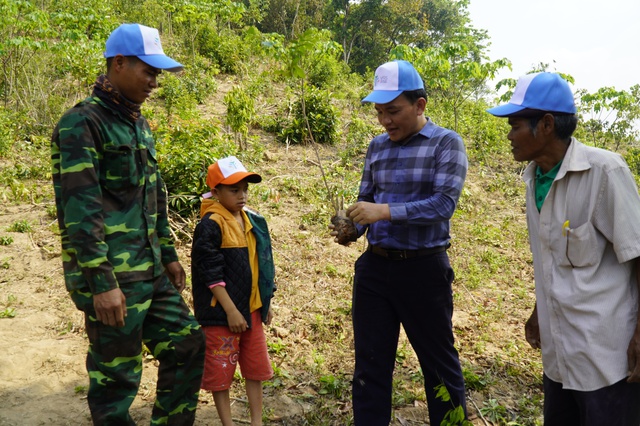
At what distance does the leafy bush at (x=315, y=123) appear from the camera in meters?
8.22

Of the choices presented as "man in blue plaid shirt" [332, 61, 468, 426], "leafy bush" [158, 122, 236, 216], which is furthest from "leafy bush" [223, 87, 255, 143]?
"man in blue plaid shirt" [332, 61, 468, 426]

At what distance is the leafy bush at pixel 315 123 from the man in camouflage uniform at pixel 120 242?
5.71 metres

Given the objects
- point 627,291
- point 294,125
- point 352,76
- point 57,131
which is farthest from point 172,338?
point 352,76

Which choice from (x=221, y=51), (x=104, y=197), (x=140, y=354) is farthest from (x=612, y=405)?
(x=221, y=51)

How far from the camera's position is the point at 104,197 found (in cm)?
227

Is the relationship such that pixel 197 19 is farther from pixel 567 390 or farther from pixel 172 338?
pixel 567 390

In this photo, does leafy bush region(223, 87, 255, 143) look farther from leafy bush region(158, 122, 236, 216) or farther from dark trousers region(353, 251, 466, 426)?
dark trousers region(353, 251, 466, 426)

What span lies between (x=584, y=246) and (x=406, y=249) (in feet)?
2.85

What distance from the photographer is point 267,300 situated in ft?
9.65

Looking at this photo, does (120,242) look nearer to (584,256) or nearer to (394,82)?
(394,82)

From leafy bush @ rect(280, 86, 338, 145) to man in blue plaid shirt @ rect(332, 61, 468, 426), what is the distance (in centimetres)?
550

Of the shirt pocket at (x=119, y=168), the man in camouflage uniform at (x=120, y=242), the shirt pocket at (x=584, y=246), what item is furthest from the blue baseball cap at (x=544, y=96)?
the shirt pocket at (x=119, y=168)

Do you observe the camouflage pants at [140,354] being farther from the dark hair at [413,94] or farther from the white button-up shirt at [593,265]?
the white button-up shirt at [593,265]

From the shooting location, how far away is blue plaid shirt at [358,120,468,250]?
2473 mm
